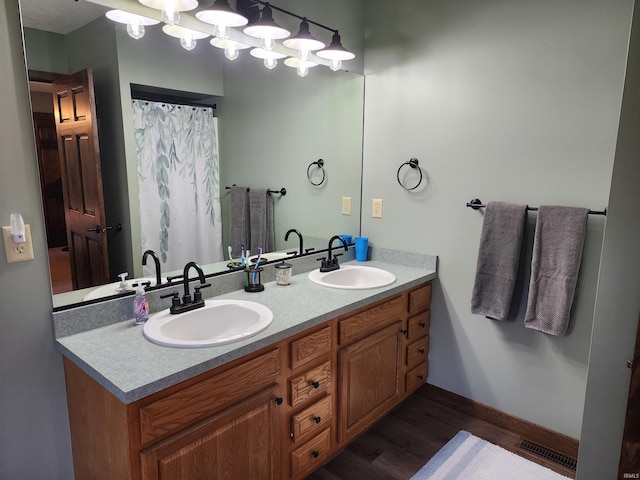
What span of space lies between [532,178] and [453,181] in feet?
1.33

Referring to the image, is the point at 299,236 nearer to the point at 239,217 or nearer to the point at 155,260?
the point at 239,217

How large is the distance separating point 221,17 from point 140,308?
1207mm

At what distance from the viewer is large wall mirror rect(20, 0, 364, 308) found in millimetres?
1443

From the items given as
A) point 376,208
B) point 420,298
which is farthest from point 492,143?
point 420,298

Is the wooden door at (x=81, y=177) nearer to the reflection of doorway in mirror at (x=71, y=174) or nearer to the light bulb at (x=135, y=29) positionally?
the reflection of doorway in mirror at (x=71, y=174)

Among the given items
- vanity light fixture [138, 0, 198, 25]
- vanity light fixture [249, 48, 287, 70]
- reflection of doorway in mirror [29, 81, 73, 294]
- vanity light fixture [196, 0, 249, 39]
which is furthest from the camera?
vanity light fixture [249, 48, 287, 70]

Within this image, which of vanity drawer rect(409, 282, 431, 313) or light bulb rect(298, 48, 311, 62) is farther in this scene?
vanity drawer rect(409, 282, 431, 313)

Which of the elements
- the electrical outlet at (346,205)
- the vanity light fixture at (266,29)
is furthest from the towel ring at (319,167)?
the vanity light fixture at (266,29)

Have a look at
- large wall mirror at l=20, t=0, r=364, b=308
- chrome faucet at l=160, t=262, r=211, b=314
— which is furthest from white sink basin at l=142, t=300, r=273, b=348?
large wall mirror at l=20, t=0, r=364, b=308

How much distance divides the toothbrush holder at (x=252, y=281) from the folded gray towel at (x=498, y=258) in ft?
3.78

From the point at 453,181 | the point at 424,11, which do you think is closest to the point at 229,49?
the point at 424,11

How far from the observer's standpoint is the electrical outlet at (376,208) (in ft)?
8.66

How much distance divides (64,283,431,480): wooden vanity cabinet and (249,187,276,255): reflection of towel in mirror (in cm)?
67

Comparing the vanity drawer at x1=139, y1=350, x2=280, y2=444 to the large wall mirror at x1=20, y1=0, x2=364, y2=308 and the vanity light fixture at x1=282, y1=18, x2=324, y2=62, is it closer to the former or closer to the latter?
the large wall mirror at x1=20, y1=0, x2=364, y2=308
